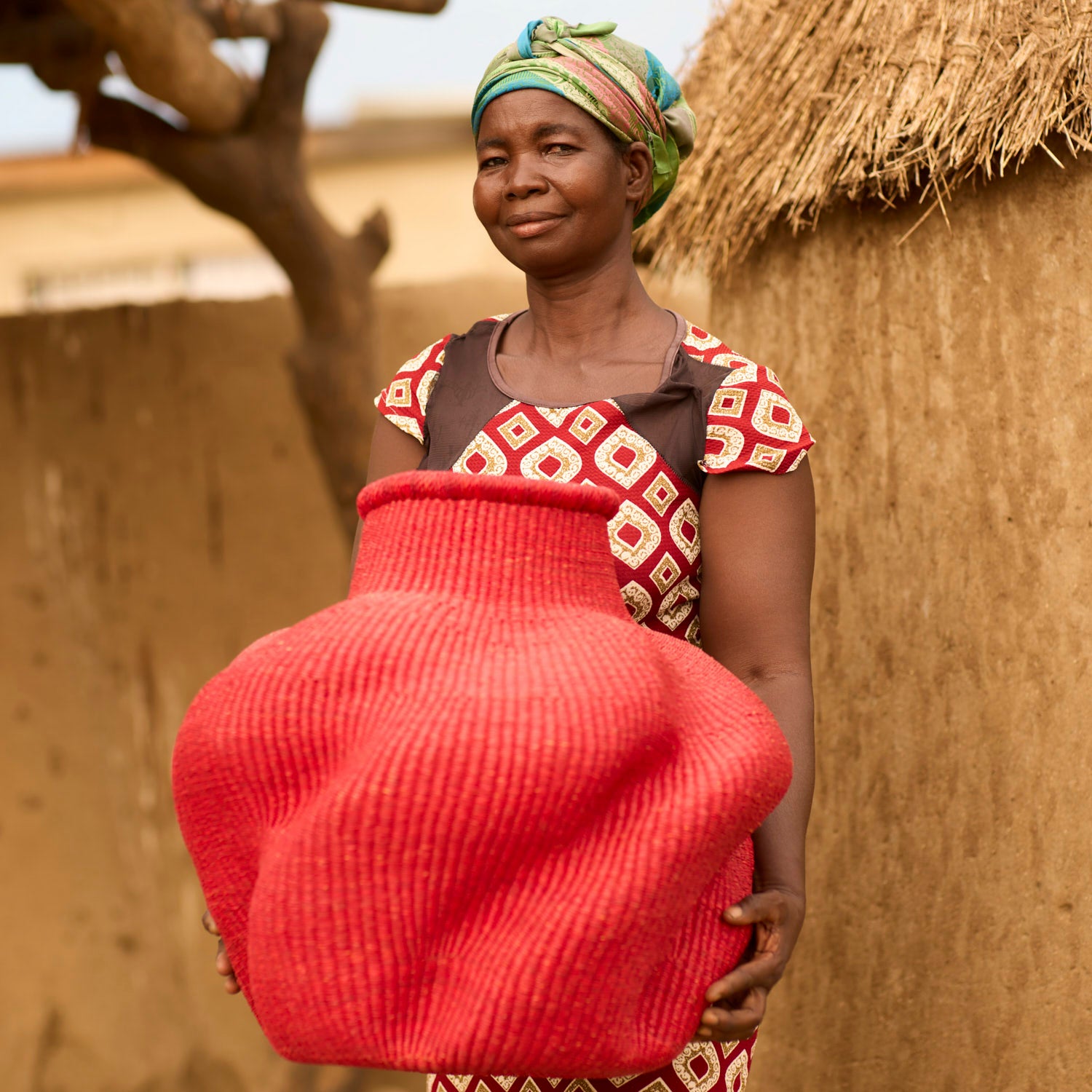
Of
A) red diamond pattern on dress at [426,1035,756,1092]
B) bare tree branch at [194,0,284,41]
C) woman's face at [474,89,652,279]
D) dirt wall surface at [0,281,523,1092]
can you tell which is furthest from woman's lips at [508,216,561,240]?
dirt wall surface at [0,281,523,1092]

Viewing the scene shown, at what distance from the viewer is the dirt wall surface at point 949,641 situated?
6.24 ft

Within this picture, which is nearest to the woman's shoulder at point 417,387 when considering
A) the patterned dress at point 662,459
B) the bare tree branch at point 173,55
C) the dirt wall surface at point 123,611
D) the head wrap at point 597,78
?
the patterned dress at point 662,459

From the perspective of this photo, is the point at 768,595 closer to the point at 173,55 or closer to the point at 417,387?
the point at 417,387

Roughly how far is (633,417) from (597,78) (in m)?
0.36

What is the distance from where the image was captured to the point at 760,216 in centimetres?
227

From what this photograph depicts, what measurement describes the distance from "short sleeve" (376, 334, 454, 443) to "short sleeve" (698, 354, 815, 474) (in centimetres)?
35

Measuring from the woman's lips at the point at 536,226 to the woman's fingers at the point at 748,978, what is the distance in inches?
30.2

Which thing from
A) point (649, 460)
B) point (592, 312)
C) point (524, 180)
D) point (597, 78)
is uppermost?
point (597, 78)

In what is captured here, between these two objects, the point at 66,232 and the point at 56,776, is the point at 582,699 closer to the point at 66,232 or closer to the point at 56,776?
the point at 56,776

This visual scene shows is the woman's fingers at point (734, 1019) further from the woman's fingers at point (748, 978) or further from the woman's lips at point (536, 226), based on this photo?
the woman's lips at point (536, 226)

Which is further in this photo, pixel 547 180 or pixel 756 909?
pixel 547 180

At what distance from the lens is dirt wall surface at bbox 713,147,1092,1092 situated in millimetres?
1903

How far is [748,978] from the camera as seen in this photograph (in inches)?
49.5

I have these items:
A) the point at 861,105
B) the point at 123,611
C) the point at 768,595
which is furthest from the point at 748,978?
the point at 123,611
